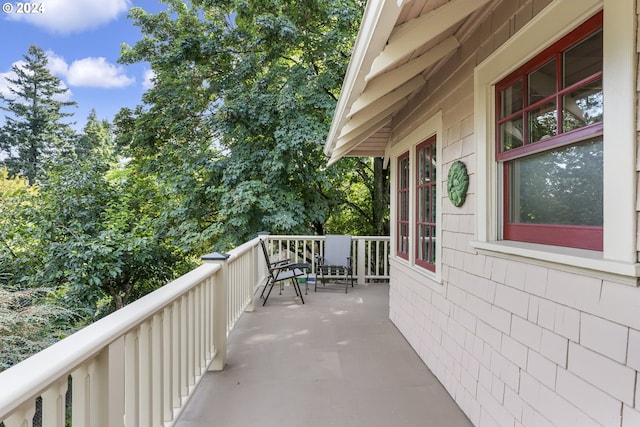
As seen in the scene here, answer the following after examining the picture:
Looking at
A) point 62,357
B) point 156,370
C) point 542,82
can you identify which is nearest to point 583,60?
point 542,82

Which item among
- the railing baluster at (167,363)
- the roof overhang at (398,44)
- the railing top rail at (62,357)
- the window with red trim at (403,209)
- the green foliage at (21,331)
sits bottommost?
the green foliage at (21,331)

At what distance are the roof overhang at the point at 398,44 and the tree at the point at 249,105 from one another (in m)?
4.65

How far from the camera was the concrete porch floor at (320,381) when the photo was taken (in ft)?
7.09

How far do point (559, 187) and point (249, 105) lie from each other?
728 cm

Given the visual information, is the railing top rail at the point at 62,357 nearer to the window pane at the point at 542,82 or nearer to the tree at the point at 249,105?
the window pane at the point at 542,82

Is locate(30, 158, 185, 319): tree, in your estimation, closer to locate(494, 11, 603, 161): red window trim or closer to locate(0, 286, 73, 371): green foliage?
locate(0, 286, 73, 371): green foliage

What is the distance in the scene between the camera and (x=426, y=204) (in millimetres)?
3273

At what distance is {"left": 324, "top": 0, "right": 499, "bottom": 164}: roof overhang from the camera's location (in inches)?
58.9

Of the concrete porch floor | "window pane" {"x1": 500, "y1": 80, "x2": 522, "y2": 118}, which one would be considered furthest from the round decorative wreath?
the concrete porch floor

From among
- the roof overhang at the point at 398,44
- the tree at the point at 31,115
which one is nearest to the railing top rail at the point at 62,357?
the roof overhang at the point at 398,44

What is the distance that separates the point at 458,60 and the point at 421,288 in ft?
6.40

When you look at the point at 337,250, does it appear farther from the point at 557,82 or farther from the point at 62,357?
the point at 62,357

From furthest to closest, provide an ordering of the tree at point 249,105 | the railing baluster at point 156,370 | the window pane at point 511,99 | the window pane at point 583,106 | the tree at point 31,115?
the tree at point 31,115 → the tree at point 249,105 → the window pane at point 511,99 → the railing baluster at point 156,370 → the window pane at point 583,106

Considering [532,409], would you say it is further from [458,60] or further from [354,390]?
[458,60]
